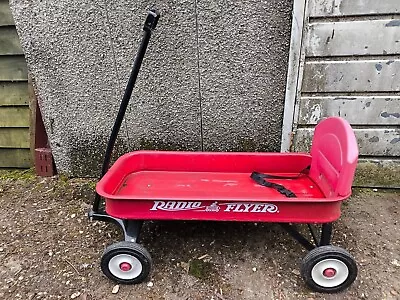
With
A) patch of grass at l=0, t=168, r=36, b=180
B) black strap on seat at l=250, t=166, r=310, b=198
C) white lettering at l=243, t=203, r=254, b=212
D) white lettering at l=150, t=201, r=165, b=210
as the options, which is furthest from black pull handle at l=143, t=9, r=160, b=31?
patch of grass at l=0, t=168, r=36, b=180

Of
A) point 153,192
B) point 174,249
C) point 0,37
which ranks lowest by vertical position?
point 174,249

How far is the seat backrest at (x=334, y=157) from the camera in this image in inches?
59.1

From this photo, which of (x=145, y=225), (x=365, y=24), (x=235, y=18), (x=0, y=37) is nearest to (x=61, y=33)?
(x=0, y=37)

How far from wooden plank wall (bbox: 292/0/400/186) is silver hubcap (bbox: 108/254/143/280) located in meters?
1.25

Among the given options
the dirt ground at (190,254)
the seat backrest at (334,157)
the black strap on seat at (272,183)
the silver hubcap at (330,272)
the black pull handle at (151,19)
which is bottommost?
the dirt ground at (190,254)

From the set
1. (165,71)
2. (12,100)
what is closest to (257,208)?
(165,71)

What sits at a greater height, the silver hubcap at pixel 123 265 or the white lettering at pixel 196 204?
the white lettering at pixel 196 204

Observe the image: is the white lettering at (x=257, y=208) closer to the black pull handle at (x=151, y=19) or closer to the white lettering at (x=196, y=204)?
the white lettering at (x=196, y=204)

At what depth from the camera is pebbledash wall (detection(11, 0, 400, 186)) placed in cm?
206

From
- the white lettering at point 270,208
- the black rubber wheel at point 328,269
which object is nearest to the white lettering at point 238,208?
the white lettering at point 270,208

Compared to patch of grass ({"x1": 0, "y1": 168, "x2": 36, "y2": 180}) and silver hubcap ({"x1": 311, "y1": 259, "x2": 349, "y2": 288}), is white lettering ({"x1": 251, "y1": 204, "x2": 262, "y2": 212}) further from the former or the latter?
patch of grass ({"x1": 0, "y1": 168, "x2": 36, "y2": 180})

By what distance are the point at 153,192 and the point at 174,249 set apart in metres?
0.31

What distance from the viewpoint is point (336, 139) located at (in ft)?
5.48

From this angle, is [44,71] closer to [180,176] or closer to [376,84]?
[180,176]
